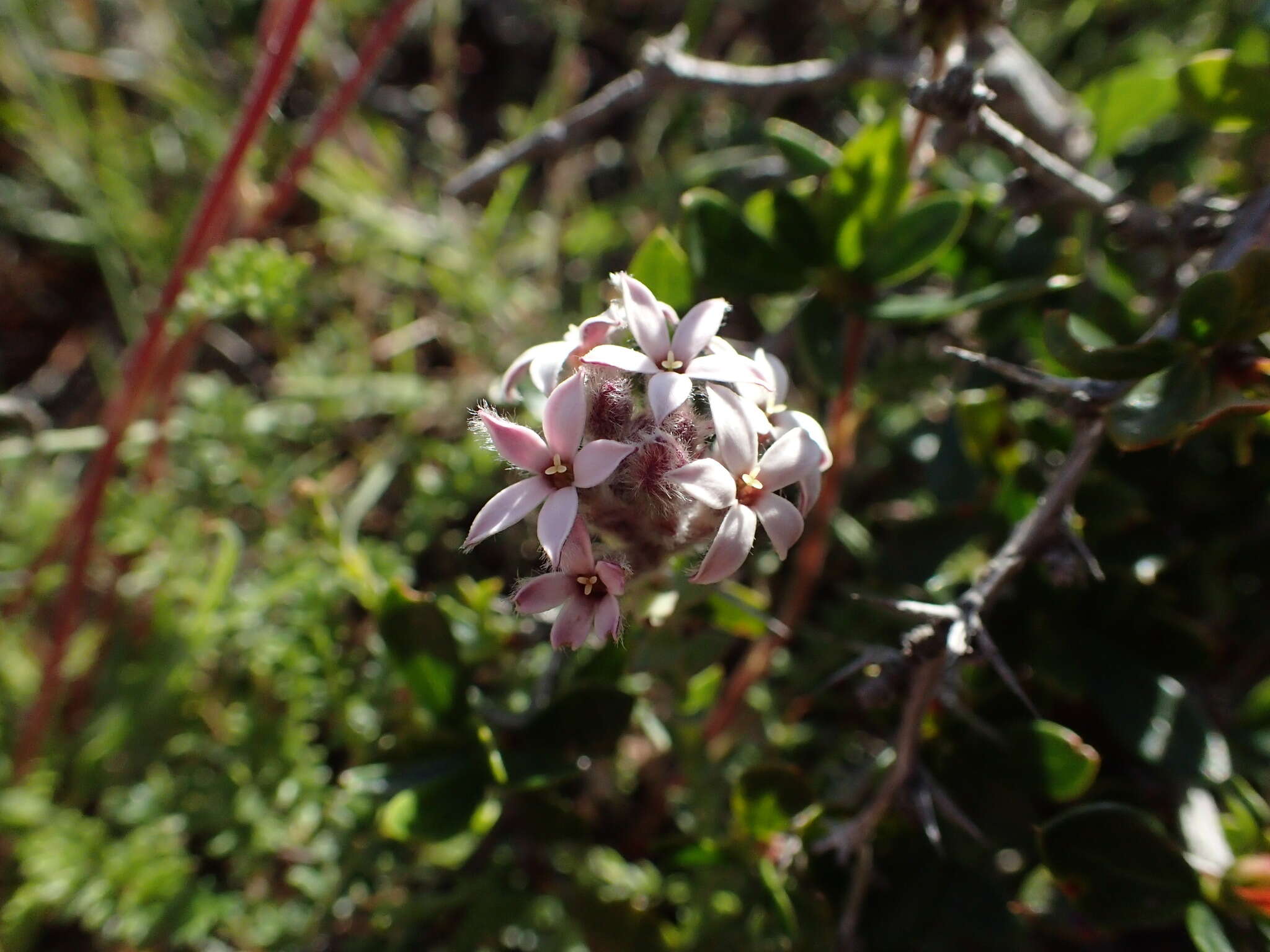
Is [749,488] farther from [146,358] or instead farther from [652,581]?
[146,358]

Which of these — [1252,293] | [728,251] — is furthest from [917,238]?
[1252,293]

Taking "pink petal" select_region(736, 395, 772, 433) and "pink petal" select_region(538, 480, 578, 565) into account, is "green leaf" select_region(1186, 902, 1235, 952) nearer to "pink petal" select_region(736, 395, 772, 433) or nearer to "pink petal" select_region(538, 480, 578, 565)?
"pink petal" select_region(736, 395, 772, 433)

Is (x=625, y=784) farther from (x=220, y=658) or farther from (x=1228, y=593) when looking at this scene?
(x=1228, y=593)

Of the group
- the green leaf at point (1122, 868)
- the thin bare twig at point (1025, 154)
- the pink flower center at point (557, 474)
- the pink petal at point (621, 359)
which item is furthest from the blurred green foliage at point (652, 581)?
the pink petal at point (621, 359)

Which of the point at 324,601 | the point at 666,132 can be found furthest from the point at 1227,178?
the point at 324,601

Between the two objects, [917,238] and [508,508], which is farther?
[917,238]

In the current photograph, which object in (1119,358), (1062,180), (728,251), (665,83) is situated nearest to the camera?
(1119,358)
